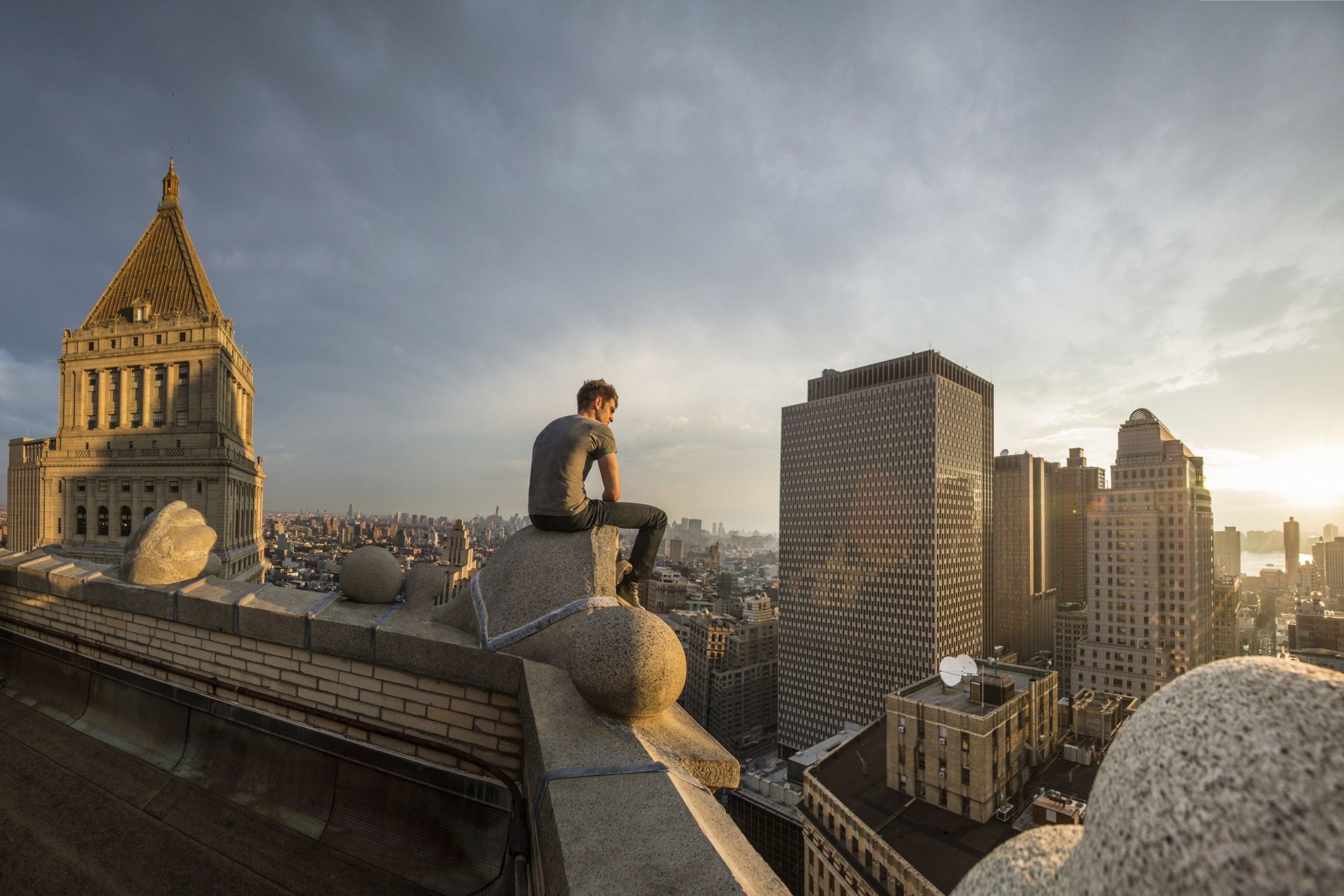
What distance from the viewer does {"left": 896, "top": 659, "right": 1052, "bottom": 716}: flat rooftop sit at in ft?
105

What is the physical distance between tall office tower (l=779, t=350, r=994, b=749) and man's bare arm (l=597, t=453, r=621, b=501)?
8250 cm

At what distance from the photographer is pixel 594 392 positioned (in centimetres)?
502

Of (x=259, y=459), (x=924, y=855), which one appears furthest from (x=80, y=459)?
(x=924, y=855)

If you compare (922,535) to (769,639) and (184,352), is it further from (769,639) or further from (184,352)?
(184,352)

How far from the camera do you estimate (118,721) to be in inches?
232

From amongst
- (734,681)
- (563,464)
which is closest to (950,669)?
(563,464)

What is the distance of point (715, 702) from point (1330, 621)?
78.8 m

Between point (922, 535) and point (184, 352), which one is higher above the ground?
point (184, 352)

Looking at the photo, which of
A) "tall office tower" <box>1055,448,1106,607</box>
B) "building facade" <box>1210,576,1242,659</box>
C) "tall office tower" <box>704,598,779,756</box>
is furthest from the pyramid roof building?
"tall office tower" <box>1055,448,1106,607</box>

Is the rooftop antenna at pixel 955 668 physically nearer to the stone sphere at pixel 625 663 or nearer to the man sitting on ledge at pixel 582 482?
the man sitting on ledge at pixel 582 482

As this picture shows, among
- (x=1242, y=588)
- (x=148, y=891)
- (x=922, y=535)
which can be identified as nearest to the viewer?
(x=148, y=891)

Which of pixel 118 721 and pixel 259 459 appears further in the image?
pixel 259 459

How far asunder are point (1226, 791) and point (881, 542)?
8915cm

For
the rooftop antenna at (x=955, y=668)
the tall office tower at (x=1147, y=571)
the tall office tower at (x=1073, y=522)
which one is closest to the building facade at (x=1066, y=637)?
the tall office tower at (x=1147, y=571)
